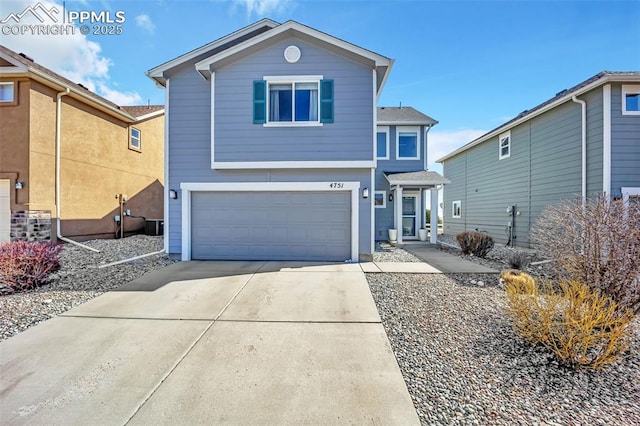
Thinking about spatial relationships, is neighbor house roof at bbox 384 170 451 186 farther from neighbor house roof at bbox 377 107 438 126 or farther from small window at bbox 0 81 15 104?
→ small window at bbox 0 81 15 104

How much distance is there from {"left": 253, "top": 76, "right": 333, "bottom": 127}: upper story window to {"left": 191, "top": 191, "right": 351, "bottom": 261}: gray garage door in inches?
85.9

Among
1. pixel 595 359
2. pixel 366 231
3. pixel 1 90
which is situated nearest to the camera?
pixel 595 359

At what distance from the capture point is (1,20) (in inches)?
348

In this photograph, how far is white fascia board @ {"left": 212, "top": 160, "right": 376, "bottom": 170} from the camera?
26.8 feet

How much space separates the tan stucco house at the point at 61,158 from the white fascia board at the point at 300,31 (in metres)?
6.57

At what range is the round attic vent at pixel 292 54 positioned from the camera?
8.33 m

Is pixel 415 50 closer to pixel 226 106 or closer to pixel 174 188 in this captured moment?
pixel 226 106

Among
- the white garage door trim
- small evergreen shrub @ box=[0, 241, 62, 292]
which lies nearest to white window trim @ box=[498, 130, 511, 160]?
the white garage door trim

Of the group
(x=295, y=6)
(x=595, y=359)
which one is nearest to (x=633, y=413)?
(x=595, y=359)

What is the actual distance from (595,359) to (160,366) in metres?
4.74

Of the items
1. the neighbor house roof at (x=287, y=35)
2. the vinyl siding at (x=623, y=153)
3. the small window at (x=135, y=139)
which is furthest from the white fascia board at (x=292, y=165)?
the small window at (x=135, y=139)

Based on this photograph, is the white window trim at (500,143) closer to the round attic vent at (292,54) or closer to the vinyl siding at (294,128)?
the vinyl siding at (294,128)

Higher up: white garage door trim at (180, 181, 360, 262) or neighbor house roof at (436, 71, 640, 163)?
neighbor house roof at (436, 71, 640, 163)

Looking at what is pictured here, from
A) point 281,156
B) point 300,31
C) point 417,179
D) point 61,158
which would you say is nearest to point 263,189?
point 281,156
